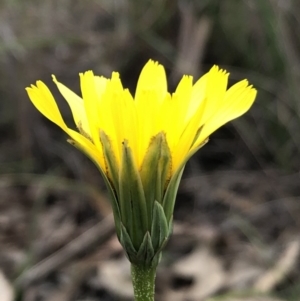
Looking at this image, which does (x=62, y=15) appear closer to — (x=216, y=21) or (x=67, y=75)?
(x=67, y=75)

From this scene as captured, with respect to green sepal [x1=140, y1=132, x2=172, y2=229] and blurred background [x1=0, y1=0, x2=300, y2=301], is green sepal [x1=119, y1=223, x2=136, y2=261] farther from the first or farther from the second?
blurred background [x1=0, y1=0, x2=300, y2=301]

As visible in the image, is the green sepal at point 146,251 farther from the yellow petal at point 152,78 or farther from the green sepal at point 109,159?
the yellow petal at point 152,78

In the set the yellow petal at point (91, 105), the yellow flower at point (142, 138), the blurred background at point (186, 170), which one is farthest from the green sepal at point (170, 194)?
the blurred background at point (186, 170)

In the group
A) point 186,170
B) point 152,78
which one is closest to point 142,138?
point 152,78

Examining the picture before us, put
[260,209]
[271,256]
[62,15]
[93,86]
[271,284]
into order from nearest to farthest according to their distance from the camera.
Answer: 1. [93,86]
2. [271,284]
3. [271,256]
4. [260,209]
5. [62,15]

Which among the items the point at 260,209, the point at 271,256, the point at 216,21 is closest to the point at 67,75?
the point at 216,21

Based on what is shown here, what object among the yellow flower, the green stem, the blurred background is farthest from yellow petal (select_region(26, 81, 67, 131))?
the blurred background

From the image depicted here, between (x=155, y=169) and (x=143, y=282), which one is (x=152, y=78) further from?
(x=143, y=282)
